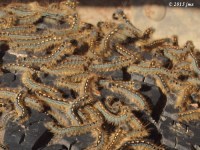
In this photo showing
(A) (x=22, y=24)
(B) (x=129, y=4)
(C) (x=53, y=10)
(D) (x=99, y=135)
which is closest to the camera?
(D) (x=99, y=135)

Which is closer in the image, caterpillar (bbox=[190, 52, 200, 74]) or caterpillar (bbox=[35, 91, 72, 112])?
caterpillar (bbox=[35, 91, 72, 112])

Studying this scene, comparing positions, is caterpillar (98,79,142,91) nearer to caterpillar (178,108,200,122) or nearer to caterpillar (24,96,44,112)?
caterpillar (178,108,200,122)

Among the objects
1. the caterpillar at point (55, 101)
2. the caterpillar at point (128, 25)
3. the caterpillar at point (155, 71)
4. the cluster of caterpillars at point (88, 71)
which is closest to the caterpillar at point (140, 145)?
the cluster of caterpillars at point (88, 71)

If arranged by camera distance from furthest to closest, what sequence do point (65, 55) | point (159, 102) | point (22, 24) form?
point (22, 24) → point (65, 55) → point (159, 102)

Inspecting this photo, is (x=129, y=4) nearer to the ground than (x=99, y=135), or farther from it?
farther from it

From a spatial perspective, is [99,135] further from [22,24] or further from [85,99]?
[22,24]

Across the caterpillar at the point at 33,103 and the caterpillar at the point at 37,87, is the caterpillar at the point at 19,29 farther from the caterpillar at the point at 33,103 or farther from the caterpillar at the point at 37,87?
the caterpillar at the point at 33,103

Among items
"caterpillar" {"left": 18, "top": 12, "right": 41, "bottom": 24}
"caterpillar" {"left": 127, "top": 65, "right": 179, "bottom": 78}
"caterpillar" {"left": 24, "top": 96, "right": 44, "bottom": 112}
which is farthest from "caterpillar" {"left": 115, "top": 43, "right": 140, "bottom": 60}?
"caterpillar" {"left": 24, "top": 96, "right": 44, "bottom": 112}

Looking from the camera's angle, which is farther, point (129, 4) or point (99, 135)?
point (129, 4)

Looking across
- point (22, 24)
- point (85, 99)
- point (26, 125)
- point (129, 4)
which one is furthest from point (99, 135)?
point (129, 4)
